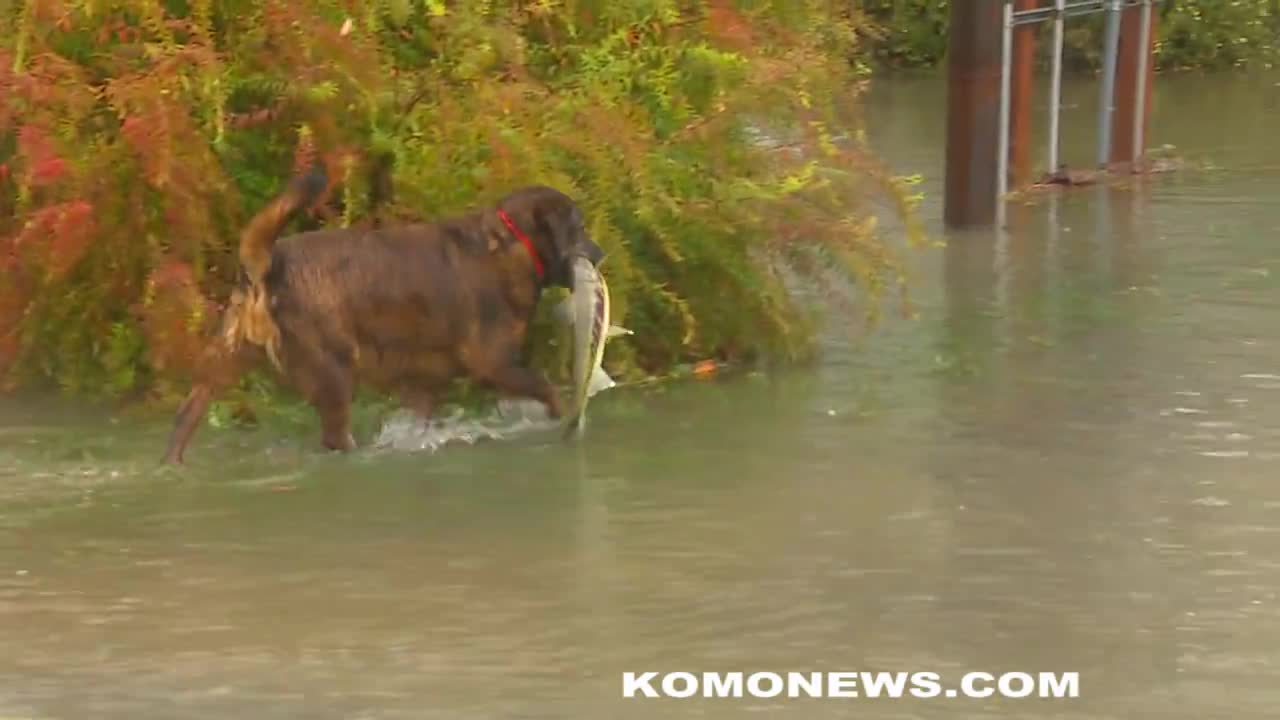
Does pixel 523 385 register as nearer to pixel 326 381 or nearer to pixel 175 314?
pixel 326 381

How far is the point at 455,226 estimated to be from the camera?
845 centimetres

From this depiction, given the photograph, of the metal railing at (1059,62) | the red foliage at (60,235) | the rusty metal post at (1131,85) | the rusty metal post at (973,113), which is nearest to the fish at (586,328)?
the red foliage at (60,235)

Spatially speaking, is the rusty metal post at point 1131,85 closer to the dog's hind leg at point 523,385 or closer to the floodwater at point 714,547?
the floodwater at point 714,547

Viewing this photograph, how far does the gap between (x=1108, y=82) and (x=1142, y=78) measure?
481 mm

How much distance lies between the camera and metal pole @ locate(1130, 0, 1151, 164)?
16.2 m

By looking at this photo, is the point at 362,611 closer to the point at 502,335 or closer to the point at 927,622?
the point at 927,622

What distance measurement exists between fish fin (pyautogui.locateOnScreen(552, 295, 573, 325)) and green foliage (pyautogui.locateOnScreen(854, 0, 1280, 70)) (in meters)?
18.4

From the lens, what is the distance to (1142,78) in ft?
53.4

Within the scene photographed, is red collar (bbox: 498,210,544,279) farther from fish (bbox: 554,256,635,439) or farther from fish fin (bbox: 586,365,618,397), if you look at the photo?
fish fin (bbox: 586,365,618,397)

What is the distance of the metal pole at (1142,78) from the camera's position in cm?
1617

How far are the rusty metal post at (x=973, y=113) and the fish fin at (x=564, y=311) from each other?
507cm

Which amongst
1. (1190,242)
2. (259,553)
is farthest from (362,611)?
(1190,242)
